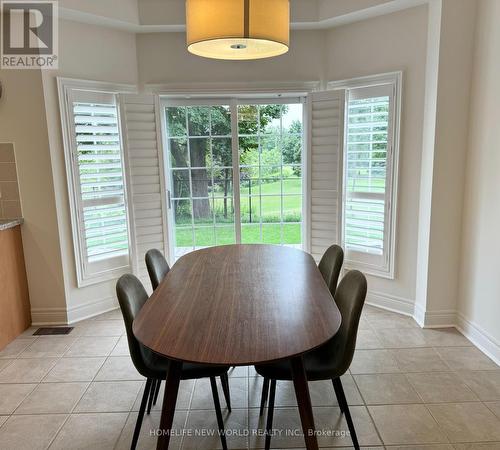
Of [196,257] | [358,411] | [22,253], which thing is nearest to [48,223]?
[22,253]

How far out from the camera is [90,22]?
3213 mm

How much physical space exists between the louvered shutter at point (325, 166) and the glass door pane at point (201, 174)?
2.70 feet

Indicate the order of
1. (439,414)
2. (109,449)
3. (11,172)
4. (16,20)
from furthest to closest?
(11,172)
(16,20)
(439,414)
(109,449)

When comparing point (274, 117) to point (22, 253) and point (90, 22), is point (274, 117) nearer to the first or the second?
point (90, 22)

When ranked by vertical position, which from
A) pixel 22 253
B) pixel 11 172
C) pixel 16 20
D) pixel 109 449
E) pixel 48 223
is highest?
pixel 16 20

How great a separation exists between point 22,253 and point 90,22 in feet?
6.69

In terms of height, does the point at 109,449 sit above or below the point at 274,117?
below

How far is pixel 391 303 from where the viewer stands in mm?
3514

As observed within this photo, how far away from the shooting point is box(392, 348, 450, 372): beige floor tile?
256 centimetres

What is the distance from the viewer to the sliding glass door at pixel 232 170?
149 inches

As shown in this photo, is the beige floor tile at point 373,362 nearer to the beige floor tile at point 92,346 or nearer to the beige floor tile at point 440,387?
the beige floor tile at point 440,387

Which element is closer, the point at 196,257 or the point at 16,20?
the point at 196,257

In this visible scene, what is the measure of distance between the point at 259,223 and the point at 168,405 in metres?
2.66

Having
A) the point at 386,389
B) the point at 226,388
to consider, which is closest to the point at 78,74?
the point at 226,388
